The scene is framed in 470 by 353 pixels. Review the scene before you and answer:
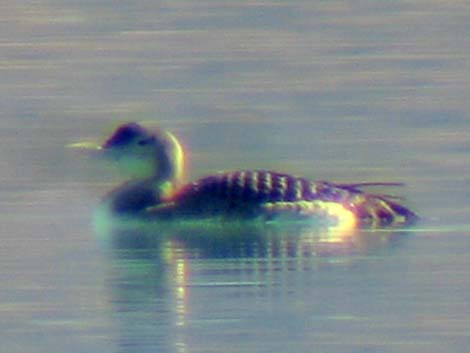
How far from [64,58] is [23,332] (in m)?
8.92

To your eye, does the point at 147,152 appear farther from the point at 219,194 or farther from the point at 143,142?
the point at 219,194

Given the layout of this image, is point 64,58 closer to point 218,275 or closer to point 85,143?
point 85,143

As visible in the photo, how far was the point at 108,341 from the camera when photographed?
11.2m

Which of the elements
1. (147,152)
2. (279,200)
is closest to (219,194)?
(279,200)

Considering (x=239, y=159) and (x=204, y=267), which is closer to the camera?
(x=204, y=267)

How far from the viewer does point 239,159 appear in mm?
16422

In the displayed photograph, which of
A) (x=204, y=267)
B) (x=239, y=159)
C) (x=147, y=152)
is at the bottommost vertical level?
(x=239, y=159)

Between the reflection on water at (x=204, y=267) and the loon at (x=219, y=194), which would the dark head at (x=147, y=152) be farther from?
the reflection on water at (x=204, y=267)

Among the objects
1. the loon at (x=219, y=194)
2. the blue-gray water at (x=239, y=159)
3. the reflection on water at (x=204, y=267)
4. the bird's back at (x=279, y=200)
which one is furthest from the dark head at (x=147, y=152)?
the reflection on water at (x=204, y=267)

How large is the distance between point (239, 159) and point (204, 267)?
349cm

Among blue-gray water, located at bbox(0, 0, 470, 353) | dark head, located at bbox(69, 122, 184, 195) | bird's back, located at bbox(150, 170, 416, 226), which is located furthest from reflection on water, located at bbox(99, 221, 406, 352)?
dark head, located at bbox(69, 122, 184, 195)

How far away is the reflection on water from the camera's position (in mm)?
11609

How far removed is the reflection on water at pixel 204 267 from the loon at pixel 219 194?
0.48 feet

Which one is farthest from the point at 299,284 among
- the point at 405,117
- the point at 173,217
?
the point at 405,117
